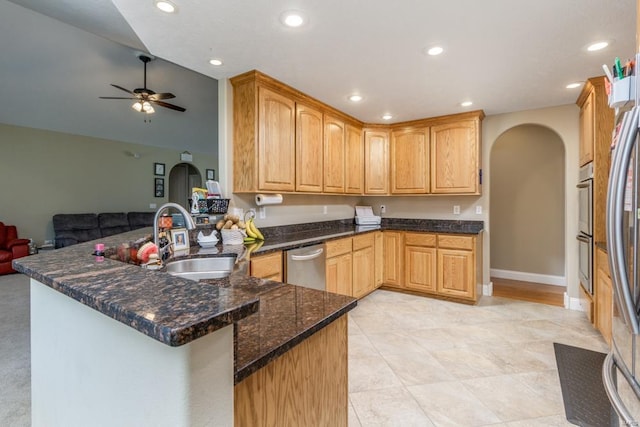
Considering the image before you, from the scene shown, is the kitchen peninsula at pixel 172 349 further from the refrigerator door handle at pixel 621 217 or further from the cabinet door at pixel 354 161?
the cabinet door at pixel 354 161

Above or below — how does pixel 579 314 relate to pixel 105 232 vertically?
below

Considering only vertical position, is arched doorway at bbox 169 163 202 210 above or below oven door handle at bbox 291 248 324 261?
above

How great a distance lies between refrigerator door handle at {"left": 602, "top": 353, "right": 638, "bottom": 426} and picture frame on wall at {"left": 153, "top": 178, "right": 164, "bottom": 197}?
844 centimetres

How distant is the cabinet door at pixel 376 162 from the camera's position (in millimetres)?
4336

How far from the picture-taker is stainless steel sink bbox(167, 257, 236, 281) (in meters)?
2.02

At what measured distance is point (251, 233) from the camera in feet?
9.43

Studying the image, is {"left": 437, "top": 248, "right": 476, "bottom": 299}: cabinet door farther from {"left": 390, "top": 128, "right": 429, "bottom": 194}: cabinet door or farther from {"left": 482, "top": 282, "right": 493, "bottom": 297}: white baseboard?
{"left": 390, "top": 128, "right": 429, "bottom": 194}: cabinet door

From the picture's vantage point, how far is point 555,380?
6.91 ft

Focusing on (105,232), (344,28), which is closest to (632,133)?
(344,28)

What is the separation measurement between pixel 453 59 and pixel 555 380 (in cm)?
247

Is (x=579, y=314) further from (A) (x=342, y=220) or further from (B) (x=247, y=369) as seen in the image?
(B) (x=247, y=369)

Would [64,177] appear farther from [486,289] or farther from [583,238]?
[583,238]

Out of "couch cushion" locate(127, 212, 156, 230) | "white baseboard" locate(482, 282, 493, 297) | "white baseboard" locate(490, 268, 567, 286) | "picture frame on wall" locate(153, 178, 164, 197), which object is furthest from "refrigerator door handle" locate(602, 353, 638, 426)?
"picture frame on wall" locate(153, 178, 164, 197)

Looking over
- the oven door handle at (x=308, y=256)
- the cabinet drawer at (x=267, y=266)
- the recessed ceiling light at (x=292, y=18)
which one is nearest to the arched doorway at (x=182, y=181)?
the oven door handle at (x=308, y=256)
